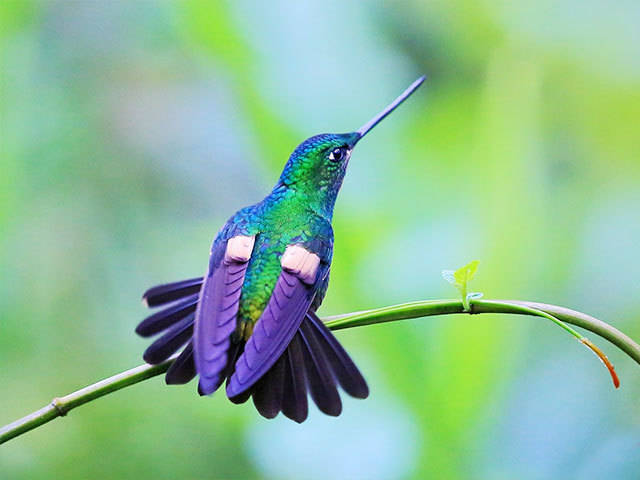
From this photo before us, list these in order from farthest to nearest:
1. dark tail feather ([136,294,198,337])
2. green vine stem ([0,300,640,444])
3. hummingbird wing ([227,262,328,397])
Answer: dark tail feather ([136,294,198,337]) < hummingbird wing ([227,262,328,397]) < green vine stem ([0,300,640,444])

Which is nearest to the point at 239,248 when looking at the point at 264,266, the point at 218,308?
the point at 264,266

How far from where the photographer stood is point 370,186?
5.51ft

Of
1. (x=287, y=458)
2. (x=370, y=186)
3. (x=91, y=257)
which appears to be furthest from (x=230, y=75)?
(x=287, y=458)

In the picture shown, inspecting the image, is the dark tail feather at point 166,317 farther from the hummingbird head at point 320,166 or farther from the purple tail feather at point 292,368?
the hummingbird head at point 320,166

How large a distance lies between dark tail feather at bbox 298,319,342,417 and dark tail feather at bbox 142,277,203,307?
0.22m

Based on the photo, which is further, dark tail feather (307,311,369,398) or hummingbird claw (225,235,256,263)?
hummingbird claw (225,235,256,263)

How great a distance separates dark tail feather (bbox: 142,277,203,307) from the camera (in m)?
1.13

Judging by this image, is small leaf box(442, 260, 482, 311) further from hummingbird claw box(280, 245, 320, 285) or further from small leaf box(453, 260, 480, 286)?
hummingbird claw box(280, 245, 320, 285)

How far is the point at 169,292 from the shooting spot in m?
1.17

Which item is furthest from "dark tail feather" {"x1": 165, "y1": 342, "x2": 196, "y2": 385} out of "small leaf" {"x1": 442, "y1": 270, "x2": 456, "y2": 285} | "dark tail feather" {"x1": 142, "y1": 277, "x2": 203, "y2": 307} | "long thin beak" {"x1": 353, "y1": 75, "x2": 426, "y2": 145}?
"long thin beak" {"x1": 353, "y1": 75, "x2": 426, "y2": 145}

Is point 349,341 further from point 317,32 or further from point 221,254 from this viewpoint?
point 317,32

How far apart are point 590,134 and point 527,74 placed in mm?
307

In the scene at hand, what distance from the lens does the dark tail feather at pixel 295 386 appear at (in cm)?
106

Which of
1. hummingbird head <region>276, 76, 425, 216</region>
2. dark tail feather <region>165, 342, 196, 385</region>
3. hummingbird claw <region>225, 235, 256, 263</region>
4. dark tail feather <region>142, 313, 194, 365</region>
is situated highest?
hummingbird head <region>276, 76, 425, 216</region>
